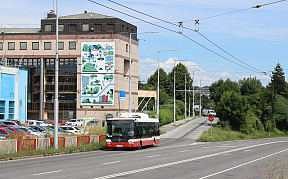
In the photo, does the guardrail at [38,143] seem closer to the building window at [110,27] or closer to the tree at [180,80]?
the building window at [110,27]

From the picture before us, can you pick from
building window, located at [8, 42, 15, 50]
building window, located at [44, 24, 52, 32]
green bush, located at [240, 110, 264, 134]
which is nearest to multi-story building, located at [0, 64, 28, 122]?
building window, located at [8, 42, 15, 50]

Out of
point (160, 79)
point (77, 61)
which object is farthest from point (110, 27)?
point (160, 79)

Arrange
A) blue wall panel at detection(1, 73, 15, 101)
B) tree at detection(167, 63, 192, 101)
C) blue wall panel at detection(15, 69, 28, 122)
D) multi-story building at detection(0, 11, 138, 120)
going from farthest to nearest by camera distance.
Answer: tree at detection(167, 63, 192, 101)
multi-story building at detection(0, 11, 138, 120)
blue wall panel at detection(15, 69, 28, 122)
blue wall panel at detection(1, 73, 15, 101)

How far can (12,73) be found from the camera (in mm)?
62969

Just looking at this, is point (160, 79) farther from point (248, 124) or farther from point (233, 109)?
point (248, 124)

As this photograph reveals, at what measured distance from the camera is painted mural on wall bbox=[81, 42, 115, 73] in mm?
73875

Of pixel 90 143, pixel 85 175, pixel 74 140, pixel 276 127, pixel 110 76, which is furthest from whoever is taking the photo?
pixel 276 127

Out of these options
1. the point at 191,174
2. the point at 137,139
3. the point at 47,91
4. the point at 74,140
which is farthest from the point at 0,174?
the point at 47,91

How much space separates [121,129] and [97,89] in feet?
141

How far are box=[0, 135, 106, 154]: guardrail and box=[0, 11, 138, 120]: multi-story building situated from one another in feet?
133

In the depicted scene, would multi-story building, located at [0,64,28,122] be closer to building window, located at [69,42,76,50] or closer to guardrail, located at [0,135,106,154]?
building window, located at [69,42,76,50]

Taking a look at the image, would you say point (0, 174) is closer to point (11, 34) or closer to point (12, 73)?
point (12, 73)

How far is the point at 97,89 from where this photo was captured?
74438 mm

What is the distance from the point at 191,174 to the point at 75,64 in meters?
62.1
